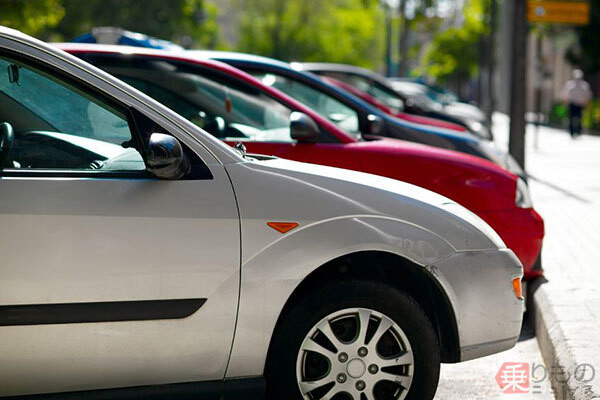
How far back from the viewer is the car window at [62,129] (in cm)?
397

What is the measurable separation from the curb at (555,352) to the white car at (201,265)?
421 mm

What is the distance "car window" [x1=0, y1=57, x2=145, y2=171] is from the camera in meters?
3.97

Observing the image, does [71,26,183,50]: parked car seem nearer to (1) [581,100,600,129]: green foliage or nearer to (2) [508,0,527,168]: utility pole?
(2) [508,0,527,168]: utility pole

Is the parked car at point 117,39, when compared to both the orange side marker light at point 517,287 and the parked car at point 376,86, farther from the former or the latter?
the orange side marker light at point 517,287

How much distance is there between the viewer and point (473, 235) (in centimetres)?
430

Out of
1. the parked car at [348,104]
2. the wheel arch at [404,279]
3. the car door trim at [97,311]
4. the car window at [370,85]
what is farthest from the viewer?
the car window at [370,85]

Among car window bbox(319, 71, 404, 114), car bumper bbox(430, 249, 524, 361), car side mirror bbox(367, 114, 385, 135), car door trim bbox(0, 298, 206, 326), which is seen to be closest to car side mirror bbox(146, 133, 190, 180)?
car door trim bbox(0, 298, 206, 326)

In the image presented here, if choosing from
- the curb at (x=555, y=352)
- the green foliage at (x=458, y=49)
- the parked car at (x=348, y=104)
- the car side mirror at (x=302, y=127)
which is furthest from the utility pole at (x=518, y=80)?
the green foliage at (x=458, y=49)

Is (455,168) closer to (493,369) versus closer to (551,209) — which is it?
(493,369)

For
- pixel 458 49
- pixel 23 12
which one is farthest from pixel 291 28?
pixel 23 12

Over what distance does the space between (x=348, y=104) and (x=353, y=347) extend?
4.31m

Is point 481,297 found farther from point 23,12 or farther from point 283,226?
point 23,12

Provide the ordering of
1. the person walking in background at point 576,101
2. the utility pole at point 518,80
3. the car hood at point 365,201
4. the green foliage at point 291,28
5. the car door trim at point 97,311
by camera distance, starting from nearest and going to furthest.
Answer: the car door trim at point 97,311
the car hood at point 365,201
the utility pole at point 518,80
the person walking in background at point 576,101
the green foliage at point 291,28

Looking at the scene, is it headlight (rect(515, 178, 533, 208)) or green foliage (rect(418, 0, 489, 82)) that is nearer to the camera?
headlight (rect(515, 178, 533, 208))
